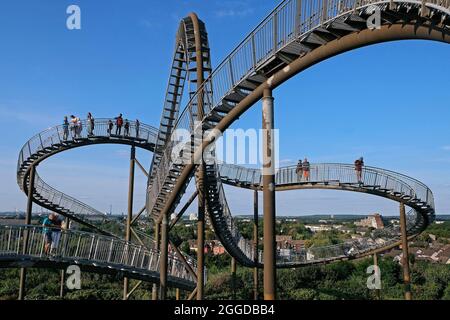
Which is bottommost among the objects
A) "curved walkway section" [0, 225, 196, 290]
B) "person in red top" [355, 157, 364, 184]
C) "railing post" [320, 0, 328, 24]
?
"curved walkway section" [0, 225, 196, 290]

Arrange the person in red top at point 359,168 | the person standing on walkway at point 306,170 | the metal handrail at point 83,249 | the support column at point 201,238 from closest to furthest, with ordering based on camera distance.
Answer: the metal handrail at point 83,249
the support column at point 201,238
the person in red top at point 359,168
the person standing on walkway at point 306,170

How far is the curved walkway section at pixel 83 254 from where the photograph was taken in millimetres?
10727

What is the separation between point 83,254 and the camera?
11.8 metres

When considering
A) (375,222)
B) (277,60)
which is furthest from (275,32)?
(375,222)

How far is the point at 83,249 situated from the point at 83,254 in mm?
144

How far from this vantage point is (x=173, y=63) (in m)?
17.4

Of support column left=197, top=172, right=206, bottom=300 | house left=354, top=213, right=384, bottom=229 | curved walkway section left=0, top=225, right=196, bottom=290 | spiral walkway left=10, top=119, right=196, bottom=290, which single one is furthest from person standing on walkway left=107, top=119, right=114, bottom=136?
house left=354, top=213, right=384, bottom=229

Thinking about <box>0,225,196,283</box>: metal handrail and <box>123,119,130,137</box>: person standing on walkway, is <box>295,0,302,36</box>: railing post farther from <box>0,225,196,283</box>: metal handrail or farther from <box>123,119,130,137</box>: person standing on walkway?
<box>123,119,130,137</box>: person standing on walkway

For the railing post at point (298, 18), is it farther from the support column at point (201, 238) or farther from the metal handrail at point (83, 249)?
the metal handrail at point (83, 249)

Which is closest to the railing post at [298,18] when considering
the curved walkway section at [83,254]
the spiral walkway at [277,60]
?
the spiral walkway at [277,60]

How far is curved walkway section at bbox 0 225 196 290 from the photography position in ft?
35.2

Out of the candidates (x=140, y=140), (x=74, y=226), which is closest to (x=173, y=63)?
(x=140, y=140)

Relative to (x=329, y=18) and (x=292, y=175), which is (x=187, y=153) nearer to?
(x=329, y=18)
